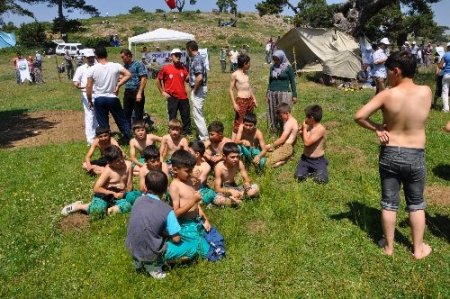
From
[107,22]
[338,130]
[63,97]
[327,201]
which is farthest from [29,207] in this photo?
[107,22]

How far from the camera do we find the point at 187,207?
14.8 ft

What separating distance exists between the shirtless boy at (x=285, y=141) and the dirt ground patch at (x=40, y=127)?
4.24 m

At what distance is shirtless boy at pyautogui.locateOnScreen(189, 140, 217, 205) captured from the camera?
226 inches

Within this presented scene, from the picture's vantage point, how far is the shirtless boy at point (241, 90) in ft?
27.0

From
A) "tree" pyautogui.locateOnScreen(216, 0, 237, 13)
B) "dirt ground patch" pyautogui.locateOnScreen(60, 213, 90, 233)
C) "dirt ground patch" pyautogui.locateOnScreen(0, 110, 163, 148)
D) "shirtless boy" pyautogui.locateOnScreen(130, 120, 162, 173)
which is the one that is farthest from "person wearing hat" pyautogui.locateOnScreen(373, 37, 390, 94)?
"tree" pyautogui.locateOnScreen(216, 0, 237, 13)

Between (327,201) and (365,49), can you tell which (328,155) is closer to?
(327,201)

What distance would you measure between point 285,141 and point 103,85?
11.6 ft

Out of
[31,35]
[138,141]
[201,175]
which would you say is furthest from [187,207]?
[31,35]

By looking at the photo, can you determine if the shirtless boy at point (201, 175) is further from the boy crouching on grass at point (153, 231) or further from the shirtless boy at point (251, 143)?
the boy crouching on grass at point (153, 231)

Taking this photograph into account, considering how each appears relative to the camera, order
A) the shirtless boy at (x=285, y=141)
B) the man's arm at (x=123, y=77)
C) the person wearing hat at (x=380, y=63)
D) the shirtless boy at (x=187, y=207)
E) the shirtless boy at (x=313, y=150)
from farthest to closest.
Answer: the person wearing hat at (x=380, y=63) < the man's arm at (x=123, y=77) < the shirtless boy at (x=285, y=141) < the shirtless boy at (x=313, y=150) < the shirtless boy at (x=187, y=207)

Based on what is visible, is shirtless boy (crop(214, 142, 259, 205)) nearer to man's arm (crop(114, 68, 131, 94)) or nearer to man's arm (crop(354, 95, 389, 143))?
man's arm (crop(354, 95, 389, 143))

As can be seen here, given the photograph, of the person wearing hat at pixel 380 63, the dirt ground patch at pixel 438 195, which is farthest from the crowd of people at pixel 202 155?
the person wearing hat at pixel 380 63

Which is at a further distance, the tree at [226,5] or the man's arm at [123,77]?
the tree at [226,5]

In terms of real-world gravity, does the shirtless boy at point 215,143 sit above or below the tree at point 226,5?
below
